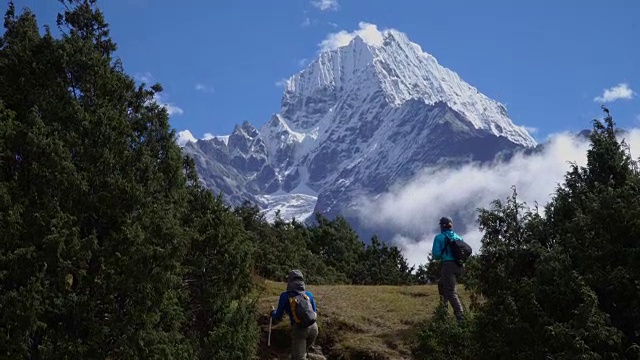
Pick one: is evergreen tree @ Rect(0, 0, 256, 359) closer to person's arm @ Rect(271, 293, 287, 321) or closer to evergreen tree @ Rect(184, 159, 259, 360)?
evergreen tree @ Rect(184, 159, 259, 360)

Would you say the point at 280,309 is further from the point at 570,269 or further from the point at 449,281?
the point at 570,269

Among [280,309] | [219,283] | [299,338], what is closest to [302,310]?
[280,309]

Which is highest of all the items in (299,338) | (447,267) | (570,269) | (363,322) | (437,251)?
(437,251)

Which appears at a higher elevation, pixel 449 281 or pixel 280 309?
pixel 449 281

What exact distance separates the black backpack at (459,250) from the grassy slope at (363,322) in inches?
87.4

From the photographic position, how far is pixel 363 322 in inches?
649

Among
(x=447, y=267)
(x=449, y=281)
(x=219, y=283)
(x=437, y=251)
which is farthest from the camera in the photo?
(x=437, y=251)

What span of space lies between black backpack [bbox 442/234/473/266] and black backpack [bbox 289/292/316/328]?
3.89 metres

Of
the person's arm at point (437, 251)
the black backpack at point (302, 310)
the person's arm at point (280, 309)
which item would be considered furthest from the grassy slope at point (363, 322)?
the person's arm at point (280, 309)

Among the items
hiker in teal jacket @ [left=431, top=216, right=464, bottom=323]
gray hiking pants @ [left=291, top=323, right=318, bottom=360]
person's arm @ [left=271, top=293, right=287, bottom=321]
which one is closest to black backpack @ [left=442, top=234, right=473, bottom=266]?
hiker in teal jacket @ [left=431, top=216, right=464, bottom=323]

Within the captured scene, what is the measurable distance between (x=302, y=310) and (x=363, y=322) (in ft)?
17.0

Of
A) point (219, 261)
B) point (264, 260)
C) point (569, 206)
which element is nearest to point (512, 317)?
point (569, 206)

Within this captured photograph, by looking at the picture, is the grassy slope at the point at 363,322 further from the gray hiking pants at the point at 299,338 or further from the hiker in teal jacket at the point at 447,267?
the gray hiking pants at the point at 299,338

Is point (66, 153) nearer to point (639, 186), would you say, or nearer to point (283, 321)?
point (283, 321)
